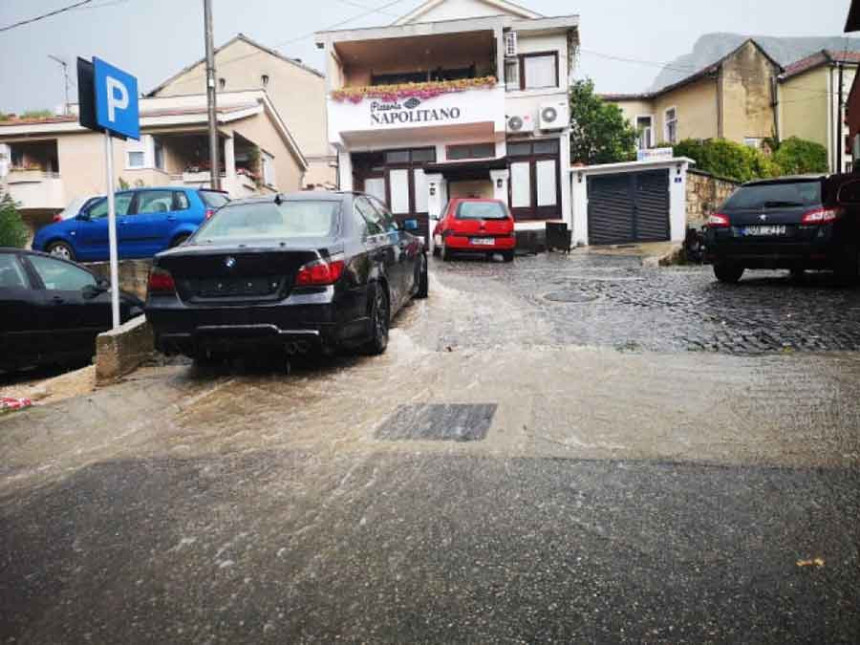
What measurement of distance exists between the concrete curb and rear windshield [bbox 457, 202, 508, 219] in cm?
1140

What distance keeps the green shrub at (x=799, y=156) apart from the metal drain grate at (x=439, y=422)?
3520 centimetres

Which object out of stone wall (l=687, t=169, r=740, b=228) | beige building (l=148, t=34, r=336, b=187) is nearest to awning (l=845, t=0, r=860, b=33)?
stone wall (l=687, t=169, r=740, b=228)

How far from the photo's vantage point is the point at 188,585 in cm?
277

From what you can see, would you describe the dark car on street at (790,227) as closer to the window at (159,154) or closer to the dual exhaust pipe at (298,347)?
the dual exhaust pipe at (298,347)

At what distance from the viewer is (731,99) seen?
3700 centimetres

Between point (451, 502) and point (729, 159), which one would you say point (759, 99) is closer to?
point (729, 159)

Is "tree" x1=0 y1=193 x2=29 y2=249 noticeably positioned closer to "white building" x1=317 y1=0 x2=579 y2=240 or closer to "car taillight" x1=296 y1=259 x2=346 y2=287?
"white building" x1=317 y1=0 x2=579 y2=240

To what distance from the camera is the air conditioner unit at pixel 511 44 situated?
26.4m

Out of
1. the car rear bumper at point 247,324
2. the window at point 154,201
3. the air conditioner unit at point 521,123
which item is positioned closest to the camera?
the car rear bumper at point 247,324

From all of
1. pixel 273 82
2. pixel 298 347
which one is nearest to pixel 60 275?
pixel 298 347

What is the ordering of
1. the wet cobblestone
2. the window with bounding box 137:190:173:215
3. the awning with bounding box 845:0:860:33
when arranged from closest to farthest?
1. the wet cobblestone
2. the window with bounding box 137:190:173:215
3. the awning with bounding box 845:0:860:33

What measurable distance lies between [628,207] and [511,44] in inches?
284

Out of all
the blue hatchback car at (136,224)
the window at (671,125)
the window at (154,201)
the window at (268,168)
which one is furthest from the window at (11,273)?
the window at (671,125)

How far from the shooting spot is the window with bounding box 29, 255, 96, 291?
322 inches
